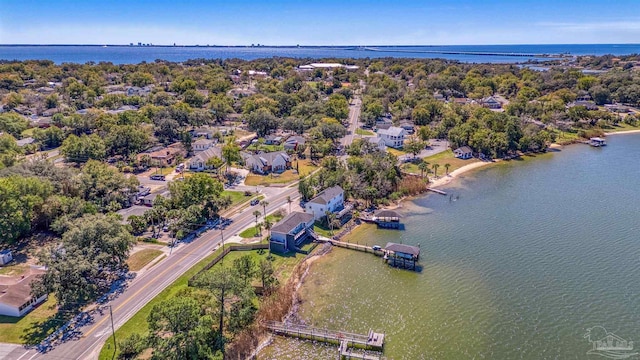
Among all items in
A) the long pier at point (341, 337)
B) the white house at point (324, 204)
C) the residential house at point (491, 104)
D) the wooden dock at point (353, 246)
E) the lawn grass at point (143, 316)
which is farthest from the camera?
the residential house at point (491, 104)

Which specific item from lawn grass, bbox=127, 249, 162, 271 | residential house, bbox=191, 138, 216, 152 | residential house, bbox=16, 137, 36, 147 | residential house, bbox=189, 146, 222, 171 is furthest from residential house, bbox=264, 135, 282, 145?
lawn grass, bbox=127, 249, 162, 271

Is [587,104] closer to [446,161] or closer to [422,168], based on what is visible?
[446,161]

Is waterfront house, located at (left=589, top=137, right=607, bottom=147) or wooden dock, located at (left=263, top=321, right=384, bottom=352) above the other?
waterfront house, located at (left=589, top=137, right=607, bottom=147)

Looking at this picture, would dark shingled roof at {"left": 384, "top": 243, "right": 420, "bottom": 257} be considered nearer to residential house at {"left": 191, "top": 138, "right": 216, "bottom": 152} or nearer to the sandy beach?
the sandy beach

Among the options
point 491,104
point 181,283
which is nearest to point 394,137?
point 491,104

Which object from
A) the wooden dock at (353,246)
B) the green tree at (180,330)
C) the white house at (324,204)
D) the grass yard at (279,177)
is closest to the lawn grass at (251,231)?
the white house at (324,204)

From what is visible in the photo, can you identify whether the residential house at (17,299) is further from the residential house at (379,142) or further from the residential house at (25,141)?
the residential house at (379,142)
